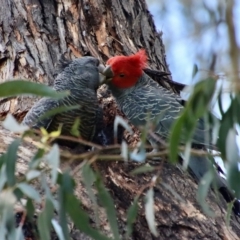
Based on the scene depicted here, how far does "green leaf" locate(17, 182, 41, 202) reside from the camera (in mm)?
1688

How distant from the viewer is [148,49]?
3664 mm

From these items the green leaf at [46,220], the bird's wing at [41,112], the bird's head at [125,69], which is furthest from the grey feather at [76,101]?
the green leaf at [46,220]

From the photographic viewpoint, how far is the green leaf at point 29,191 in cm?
169

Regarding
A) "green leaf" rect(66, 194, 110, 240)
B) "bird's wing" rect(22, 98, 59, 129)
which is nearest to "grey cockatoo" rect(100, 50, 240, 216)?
"bird's wing" rect(22, 98, 59, 129)

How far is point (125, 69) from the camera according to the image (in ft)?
11.5

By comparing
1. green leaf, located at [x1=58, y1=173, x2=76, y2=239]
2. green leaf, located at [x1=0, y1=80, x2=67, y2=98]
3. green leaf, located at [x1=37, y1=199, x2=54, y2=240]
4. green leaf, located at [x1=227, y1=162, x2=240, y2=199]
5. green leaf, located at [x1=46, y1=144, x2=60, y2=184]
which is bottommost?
green leaf, located at [x1=37, y1=199, x2=54, y2=240]

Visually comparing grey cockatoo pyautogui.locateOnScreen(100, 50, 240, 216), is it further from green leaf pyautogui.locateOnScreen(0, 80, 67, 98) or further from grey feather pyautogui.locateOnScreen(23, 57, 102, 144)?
green leaf pyautogui.locateOnScreen(0, 80, 67, 98)

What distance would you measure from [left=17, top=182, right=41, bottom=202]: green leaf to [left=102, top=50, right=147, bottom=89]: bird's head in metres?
1.67

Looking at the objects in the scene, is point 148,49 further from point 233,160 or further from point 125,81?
point 233,160

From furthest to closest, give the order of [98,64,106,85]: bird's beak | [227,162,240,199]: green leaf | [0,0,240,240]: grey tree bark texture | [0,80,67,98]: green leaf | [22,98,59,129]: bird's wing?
1. [98,64,106,85]: bird's beak
2. [0,0,240,240]: grey tree bark texture
3. [22,98,59,129]: bird's wing
4. [0,80,67,98]: green leaf
5. [227,162,240,199]: green leaf

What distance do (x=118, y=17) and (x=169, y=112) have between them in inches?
26.5

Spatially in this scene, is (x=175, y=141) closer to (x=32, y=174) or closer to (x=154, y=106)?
(x=32, y=174)

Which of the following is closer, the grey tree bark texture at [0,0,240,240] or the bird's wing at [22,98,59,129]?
the bird's wing at [22,98,59,129]

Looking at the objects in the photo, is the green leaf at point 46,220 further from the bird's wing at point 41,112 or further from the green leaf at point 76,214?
the bird's wing at point 41,112
